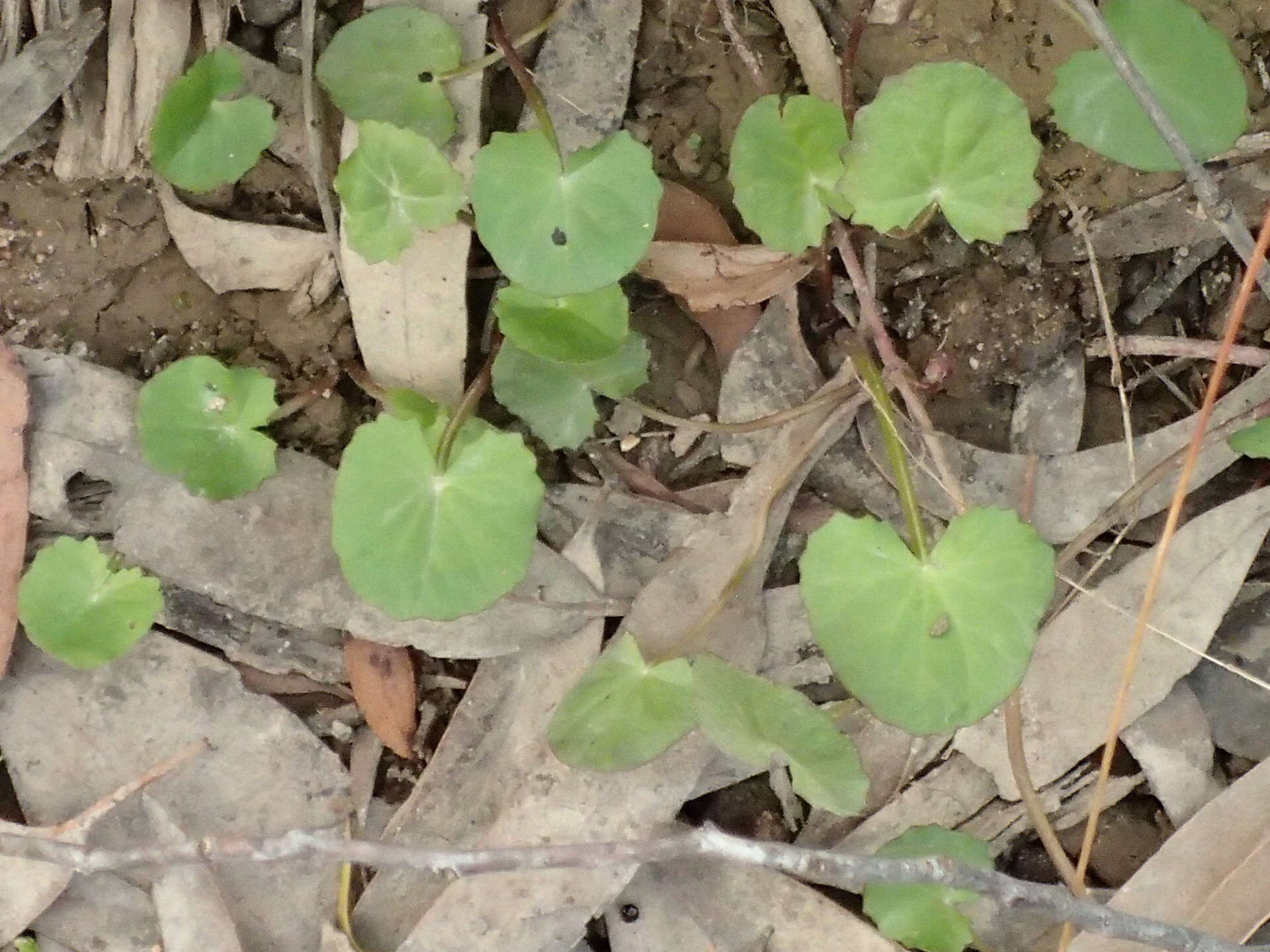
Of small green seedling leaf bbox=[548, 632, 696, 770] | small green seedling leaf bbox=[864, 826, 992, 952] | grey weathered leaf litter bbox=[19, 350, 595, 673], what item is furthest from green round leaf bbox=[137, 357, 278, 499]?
small green seedling leaf bbox=[864, 826, 992, 952]

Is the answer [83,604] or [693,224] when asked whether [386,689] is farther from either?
[693,224]

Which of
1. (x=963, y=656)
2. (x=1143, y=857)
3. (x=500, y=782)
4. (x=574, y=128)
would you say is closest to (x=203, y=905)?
(x=500, y=782)

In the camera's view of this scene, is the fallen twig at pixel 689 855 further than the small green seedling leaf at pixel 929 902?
No

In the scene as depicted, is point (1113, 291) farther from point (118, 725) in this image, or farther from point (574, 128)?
point (118, 725)

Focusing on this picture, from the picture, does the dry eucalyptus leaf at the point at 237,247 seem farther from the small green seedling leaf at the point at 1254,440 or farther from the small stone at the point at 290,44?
the small green seedling leaf at the point at 1254,440

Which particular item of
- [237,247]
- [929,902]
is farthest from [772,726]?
[237,247]

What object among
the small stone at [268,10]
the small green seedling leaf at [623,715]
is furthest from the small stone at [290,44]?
the small green seedling leaf at [623,715]
